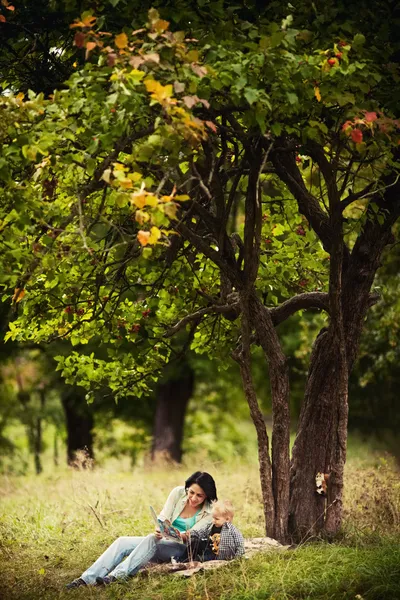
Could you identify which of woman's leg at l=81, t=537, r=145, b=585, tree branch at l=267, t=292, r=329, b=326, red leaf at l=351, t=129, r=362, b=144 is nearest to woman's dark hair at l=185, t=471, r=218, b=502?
woman's leg at l=81, t=537, r=145, b=585

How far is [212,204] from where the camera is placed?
8523mm

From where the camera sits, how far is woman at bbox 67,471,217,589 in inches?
294

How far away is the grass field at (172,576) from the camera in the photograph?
21.4ft

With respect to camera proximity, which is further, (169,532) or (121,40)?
(169,532)

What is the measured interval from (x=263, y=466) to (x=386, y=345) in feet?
33.6

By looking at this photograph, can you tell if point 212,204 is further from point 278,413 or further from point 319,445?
point 319,445

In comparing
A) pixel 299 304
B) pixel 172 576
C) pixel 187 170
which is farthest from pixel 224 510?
pixel 187 170

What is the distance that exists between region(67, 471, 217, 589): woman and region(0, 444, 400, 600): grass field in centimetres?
17

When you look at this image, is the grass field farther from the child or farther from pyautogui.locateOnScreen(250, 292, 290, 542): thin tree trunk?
pyautogui.locateOnScreen(250, 292, 290, 542): thin tree trunk

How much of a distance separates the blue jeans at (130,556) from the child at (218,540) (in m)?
0.15

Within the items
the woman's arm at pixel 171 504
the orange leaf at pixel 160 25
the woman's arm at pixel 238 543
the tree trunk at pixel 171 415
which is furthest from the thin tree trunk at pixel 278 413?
the tree trunk at pixel 171 415

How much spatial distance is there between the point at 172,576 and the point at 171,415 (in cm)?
1275

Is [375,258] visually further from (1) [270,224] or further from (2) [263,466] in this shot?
(2) [263,466]

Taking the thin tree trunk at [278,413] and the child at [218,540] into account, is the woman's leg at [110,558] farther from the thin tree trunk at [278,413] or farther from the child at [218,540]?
the thin tree trunk at [278,413]
